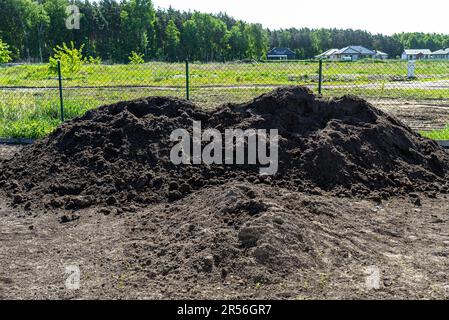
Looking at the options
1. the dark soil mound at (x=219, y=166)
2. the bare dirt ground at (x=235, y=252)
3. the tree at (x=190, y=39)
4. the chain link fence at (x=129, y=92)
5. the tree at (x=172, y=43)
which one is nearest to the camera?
the bare dirt ground at (x=235, y=252)

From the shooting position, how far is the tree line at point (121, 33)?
209 ft

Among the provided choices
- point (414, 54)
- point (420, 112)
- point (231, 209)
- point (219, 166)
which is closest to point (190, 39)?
point (414, 54)

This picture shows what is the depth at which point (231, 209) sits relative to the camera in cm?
473

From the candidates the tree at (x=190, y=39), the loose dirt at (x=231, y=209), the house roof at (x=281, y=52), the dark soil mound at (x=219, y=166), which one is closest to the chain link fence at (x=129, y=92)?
the dark soil mound at (x=219, y=166)

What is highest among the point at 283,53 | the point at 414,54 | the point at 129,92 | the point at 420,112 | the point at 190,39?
the point at 190,39

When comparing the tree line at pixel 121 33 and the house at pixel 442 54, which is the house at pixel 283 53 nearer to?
the tree line at pixel 121 33

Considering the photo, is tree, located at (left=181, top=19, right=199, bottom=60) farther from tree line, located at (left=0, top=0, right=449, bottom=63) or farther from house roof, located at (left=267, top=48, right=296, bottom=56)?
house roof, located at (left=267, top=48, right=296, bottom=56)

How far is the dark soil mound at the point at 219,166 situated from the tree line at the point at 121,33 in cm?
→ 5616

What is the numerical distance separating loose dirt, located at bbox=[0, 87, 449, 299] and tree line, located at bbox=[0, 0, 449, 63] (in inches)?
2232

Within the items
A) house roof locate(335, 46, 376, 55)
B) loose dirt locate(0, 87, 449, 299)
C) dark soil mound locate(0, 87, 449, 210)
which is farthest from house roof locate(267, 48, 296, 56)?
loose dirt locate(0, 87, 449, 299)

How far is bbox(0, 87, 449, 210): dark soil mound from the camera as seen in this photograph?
5980 millimetres

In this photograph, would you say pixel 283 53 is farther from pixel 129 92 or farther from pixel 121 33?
pixel 129 92

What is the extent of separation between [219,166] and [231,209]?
1.43m

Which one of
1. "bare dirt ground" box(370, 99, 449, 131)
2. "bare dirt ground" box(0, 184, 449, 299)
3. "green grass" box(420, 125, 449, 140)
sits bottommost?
"bare dirt ground" box(0, 184, 449, 299)
